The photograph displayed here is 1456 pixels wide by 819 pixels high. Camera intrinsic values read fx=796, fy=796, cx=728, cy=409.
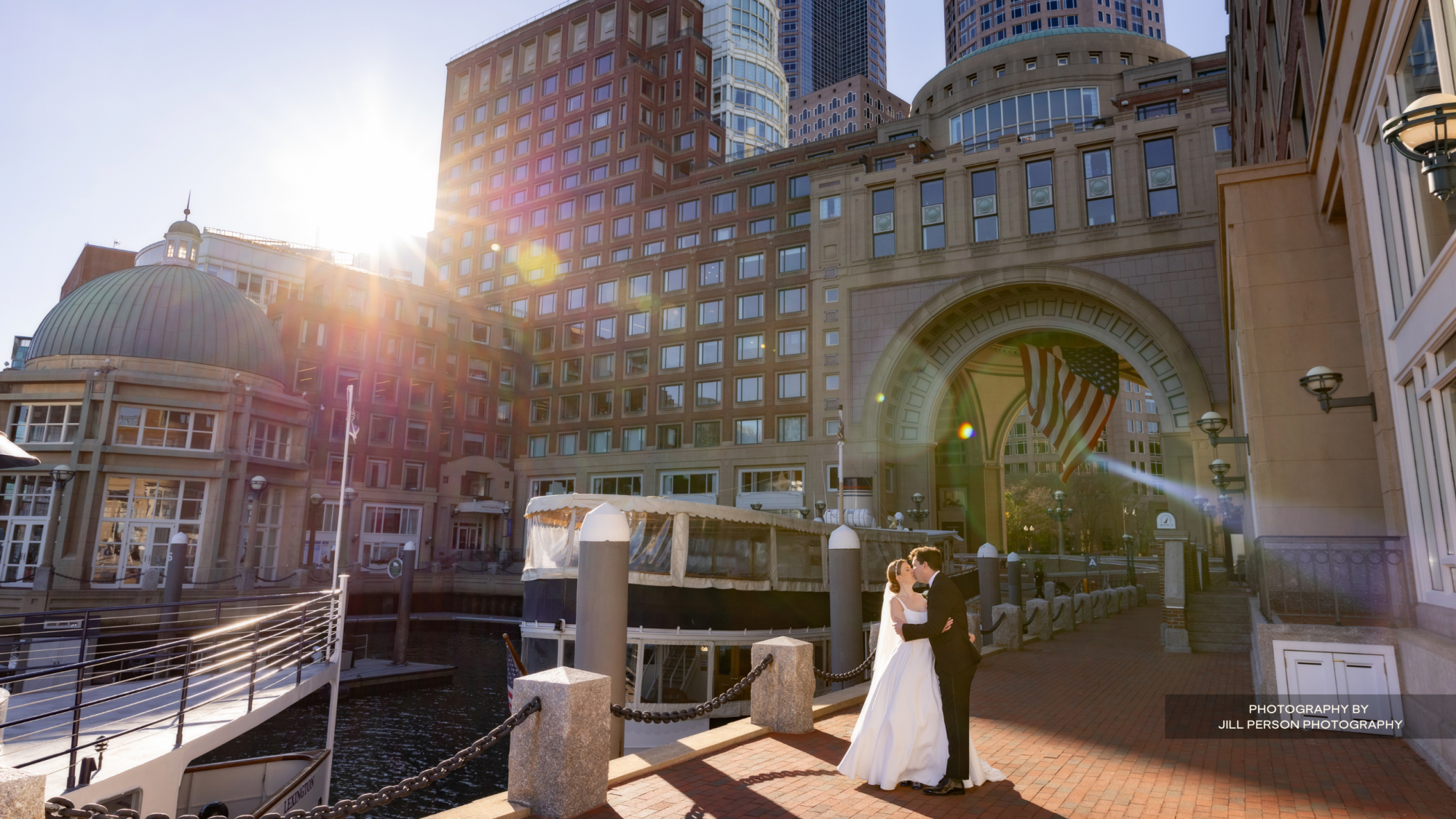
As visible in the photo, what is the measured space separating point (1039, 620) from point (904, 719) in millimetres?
16235

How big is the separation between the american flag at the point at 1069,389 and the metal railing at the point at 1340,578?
35154 mm

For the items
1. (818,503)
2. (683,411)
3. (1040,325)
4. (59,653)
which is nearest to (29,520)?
(59,653)

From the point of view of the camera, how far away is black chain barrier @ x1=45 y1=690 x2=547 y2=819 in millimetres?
4402

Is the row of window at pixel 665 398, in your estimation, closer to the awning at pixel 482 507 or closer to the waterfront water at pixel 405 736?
the awning at pixel 482 507

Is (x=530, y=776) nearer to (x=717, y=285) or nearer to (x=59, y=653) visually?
(x=59, y=653)

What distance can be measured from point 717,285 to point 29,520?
138 feet

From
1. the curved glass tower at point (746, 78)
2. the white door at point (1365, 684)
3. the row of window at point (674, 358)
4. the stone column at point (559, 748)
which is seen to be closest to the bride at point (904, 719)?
the stone column at point (559, 748)

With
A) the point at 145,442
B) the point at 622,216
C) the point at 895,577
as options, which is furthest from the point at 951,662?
the point at 622,216

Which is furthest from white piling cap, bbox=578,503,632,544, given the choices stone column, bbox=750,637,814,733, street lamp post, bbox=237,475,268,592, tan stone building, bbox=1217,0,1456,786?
street lamp post, bbox=237,475,268,592

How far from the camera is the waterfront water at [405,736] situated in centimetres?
1731

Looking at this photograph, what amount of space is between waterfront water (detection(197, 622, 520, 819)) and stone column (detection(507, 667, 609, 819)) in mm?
10527

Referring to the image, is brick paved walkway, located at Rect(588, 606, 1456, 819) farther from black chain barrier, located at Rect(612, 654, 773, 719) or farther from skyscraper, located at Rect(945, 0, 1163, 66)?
skyscraper, located at Rect(945, 0, 1163, 66)

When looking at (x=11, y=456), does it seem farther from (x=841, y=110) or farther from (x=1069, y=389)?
(x=841, y=110)

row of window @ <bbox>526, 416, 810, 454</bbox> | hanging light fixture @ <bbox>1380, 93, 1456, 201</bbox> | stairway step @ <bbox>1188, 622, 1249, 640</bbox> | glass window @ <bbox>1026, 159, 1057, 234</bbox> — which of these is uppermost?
glass window @ <bbox>1026, 159, 1057, 234</bbox>
